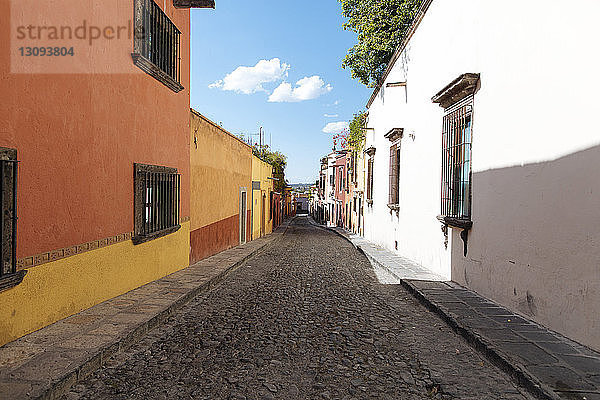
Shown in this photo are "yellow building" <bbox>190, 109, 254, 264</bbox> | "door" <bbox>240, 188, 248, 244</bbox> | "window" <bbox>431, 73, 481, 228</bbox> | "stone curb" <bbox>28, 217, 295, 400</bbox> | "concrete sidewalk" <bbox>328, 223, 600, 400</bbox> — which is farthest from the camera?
"door" <bbox>240, 188, 248, 244</bbox>

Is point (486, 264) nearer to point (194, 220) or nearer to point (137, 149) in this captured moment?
point (137, 149)

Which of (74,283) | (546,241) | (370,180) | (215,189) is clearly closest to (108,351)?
(74,283)

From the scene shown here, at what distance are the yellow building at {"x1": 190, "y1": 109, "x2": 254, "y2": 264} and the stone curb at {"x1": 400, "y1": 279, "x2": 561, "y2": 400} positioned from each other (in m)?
6.05

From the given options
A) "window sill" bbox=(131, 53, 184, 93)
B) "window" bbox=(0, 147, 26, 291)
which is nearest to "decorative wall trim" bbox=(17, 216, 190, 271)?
"window" bbox=(0, 147, 26, 291)

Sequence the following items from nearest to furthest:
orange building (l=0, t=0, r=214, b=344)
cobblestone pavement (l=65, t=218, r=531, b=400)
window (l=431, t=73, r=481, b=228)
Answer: cobblestone pavement (l=65, t=218, r=531, b=400)
orange building (l=0, t=0, r=214, b=344)
window (l=431, t=73, r=481, b=228)

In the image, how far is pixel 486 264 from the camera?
21.3ft

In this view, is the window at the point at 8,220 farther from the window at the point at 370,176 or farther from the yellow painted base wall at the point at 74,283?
the window at the point at 370,176

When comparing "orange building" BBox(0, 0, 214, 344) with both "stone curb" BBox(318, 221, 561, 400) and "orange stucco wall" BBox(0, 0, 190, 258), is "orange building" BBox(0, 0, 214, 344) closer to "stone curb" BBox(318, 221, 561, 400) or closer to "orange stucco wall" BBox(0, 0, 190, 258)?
"orange stucco wall" BBox(0, 0, 190, 258)

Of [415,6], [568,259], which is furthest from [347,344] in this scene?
[415,6]

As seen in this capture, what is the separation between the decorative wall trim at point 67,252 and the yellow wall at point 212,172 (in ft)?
12.3

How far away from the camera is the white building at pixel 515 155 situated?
433 cm

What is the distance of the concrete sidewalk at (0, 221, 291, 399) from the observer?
3.35 meters

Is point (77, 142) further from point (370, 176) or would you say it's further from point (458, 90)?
point (370, 176)
